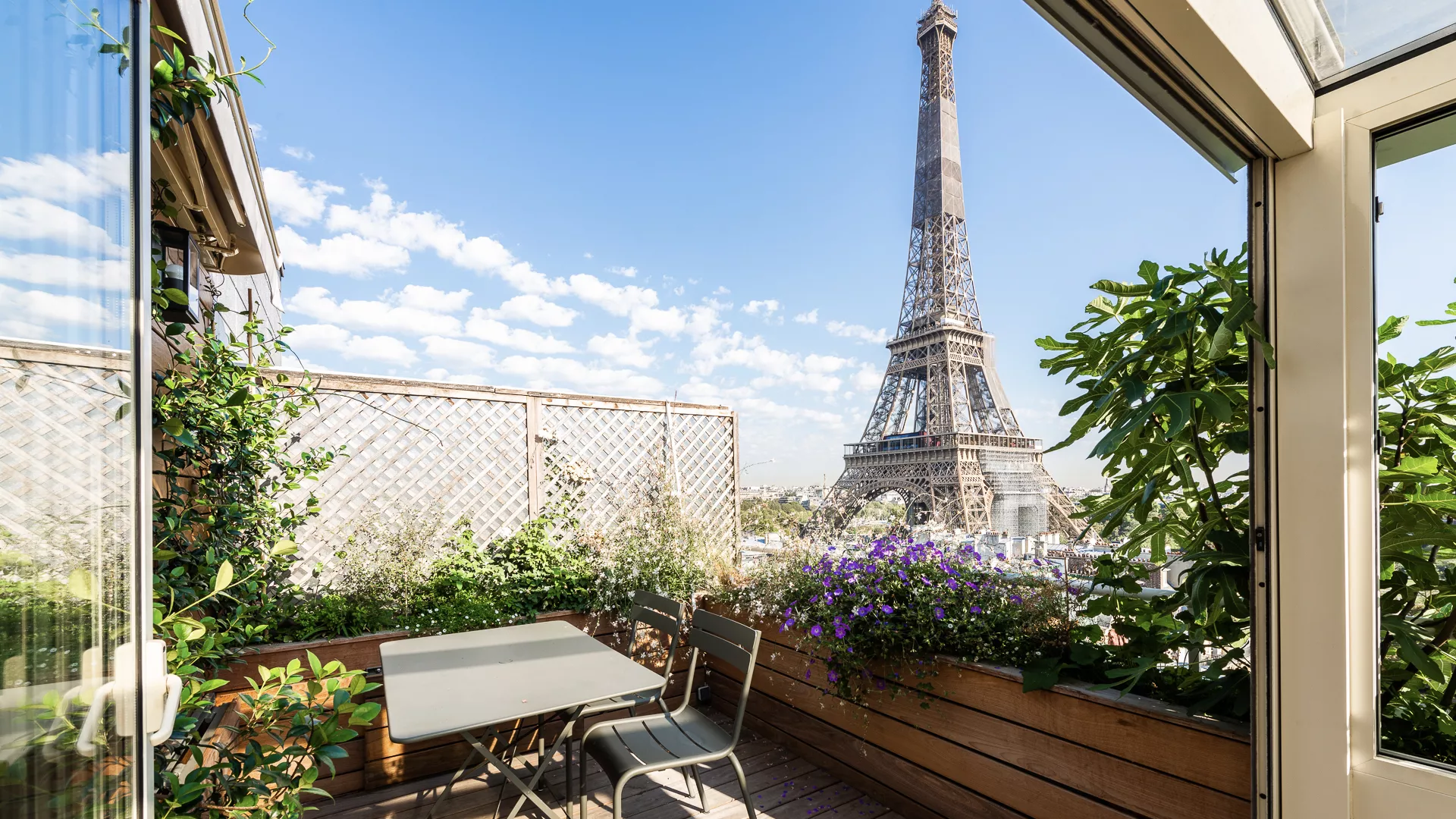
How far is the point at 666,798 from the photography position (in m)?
2.34

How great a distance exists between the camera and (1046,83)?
637 centimetres

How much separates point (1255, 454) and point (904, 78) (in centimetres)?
1163

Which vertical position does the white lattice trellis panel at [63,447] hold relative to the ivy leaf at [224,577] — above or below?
above

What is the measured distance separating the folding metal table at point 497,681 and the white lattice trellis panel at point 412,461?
3.85ft

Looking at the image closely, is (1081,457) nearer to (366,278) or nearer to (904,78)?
(366,278)

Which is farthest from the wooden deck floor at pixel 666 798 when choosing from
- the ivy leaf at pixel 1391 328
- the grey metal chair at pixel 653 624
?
the ivy leaf at pixel 1391 328

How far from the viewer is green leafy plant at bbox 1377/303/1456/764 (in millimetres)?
1232

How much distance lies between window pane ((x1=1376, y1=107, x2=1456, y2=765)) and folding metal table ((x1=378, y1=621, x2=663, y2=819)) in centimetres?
171

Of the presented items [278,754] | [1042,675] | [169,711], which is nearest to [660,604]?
[1042,675]

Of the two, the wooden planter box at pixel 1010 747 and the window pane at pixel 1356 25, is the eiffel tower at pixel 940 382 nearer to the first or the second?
the wooden planter box at pixel 1010 747

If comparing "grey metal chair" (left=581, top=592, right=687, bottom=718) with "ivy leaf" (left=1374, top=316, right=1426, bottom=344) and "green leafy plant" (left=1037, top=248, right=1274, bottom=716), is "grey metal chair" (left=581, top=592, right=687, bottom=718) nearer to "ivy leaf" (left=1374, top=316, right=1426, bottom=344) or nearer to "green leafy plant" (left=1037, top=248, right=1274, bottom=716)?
"green leafy plant" (left=1037, top=248, right=1274, bottom=716)

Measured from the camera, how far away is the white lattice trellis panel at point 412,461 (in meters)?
3.20

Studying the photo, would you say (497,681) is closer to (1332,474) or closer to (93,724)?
(93,724)

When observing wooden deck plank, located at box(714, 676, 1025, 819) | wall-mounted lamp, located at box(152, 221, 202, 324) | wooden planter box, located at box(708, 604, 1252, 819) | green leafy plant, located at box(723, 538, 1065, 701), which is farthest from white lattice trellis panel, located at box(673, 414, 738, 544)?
wall-mounted lamp, located at box(152, 221, 202, 324)
